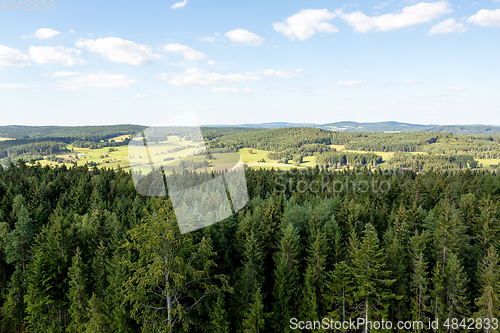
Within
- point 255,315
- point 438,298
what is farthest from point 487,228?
point 255,315

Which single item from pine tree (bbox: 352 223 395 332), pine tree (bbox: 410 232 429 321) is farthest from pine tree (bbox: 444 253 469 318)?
pine tree (bbox: 352 223 395 332)

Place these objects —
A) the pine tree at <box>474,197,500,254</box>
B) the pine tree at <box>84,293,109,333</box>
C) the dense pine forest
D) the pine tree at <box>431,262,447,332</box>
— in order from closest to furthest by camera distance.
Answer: the pine tree at <box>84,293,109,333</box>, the dense pine forest, the pine tree at <box>431,262,447,332</box>, the pine tree at <box>474,197,500,254</box>

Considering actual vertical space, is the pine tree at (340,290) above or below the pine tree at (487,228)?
below

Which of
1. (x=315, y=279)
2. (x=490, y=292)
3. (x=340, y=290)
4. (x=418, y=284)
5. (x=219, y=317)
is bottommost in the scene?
(x=219, y=317)

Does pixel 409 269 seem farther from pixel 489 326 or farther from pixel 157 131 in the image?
pixel 157 131

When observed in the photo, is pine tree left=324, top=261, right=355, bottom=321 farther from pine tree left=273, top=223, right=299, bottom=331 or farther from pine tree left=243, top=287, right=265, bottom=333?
pine tree left=243, top=287, right=265, bottom=333

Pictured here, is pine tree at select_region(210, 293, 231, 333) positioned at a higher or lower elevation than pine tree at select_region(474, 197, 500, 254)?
lower

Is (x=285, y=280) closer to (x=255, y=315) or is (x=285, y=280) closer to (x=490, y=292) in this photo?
(x=255, y=315)

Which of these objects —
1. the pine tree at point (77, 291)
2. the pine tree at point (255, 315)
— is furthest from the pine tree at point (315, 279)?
the pine tree at point (77, 291)

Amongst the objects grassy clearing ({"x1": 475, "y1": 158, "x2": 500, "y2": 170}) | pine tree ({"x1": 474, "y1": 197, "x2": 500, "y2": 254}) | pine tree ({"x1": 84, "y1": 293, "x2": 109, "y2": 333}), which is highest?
pine tree ({"x1": 474, "y1": 197, "x2": 500, "y2": 254})

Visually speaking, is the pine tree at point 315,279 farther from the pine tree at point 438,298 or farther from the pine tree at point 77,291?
the pine tree at point 77,291

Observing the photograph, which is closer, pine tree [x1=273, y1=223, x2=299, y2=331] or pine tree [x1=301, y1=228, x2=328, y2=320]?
pine tree [x1=301, y1=228, x2=328, y2=320]
